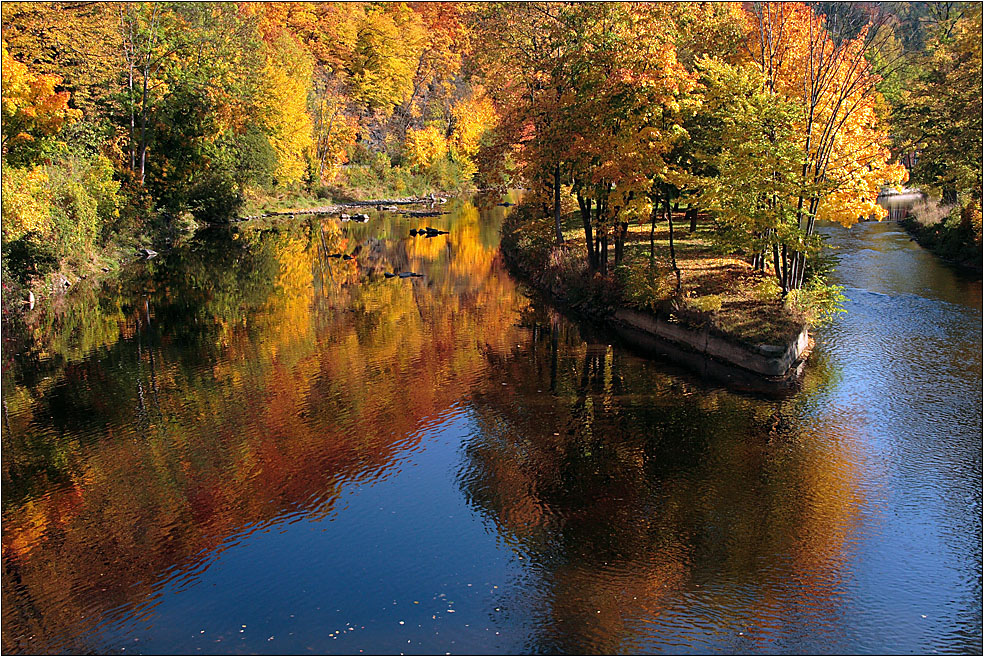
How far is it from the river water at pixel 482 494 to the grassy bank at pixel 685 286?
5.37 feet

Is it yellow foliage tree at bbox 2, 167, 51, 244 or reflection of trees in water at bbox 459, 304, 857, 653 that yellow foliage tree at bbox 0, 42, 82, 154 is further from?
reflection of trees in water at bbox 459, 304, 857, 653

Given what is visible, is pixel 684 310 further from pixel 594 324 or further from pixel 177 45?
pixel 177 45

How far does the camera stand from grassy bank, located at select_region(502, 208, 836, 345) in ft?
74.2

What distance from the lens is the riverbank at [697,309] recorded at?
2153cm

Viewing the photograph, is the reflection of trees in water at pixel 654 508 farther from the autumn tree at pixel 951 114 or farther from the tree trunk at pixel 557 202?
the autumn tree at pixel 951 114

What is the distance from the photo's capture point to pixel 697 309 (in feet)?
78.3

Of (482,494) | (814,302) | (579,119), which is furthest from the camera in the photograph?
(579,119)

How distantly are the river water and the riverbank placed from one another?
4.08 ft

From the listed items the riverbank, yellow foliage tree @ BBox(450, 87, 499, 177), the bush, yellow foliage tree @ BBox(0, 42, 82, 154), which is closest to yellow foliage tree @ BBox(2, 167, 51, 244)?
yellow foliage tree @ BBox(0, 42, 82, 154)

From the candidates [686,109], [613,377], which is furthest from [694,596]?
[686,109]

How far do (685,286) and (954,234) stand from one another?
17.8 metres

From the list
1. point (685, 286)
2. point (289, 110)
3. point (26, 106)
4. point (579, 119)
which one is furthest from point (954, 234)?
point (289, 110)

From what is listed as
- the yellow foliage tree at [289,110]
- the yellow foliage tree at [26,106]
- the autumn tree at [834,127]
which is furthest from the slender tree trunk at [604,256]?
the yellow foliage tree at [289,110]

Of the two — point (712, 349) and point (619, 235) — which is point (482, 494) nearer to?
point (712, 349)
